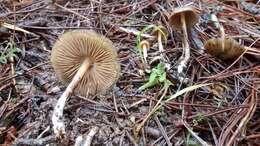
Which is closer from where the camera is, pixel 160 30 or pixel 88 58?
pixel 88 58

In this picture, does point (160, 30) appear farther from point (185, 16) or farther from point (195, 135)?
point (195, 135)

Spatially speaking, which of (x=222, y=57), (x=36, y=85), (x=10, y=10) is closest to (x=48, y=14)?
(x=10, y=10)

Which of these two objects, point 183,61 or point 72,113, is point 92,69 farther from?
point 183,61

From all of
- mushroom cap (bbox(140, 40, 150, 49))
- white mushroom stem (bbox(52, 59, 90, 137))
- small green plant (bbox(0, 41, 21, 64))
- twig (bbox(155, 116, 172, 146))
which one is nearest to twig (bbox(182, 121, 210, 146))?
twig (bbox(155, 116, 172, 146))

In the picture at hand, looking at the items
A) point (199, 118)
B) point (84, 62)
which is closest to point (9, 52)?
point (84, 62)

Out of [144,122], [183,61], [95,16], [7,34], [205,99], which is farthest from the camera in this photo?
[95,16]

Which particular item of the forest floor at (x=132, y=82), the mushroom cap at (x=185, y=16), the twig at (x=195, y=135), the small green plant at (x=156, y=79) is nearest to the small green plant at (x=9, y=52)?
the forest floor at (x=132, y=82)
